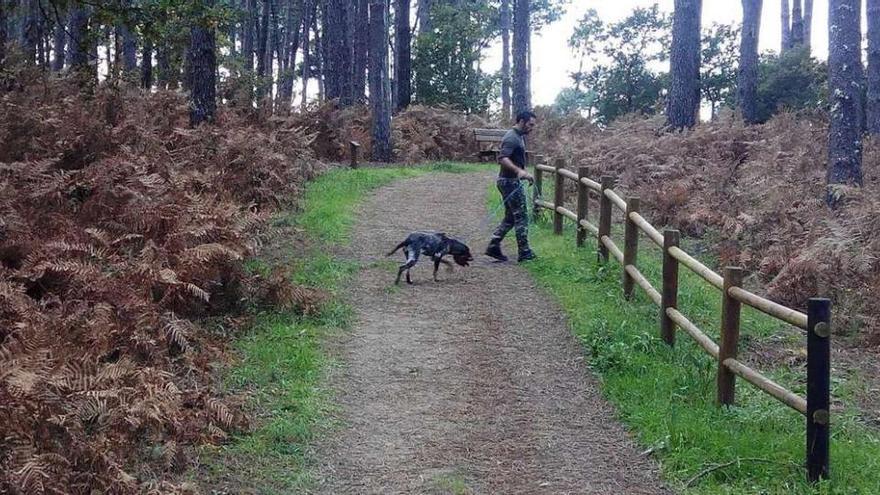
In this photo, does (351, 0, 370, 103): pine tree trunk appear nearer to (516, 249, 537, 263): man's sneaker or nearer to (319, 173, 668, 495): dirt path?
(516, 249, 537, 263): man's sneaker

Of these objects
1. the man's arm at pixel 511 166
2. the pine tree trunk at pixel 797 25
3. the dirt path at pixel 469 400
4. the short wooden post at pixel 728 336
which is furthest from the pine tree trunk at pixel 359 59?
the short wooden post at pixel 728 336

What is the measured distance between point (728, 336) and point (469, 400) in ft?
7.07

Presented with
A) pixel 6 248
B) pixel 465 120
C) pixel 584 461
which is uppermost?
pixel 465 120

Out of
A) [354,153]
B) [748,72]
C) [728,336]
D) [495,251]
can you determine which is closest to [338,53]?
[354,153]

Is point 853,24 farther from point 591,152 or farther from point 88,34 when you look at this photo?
point 88,34

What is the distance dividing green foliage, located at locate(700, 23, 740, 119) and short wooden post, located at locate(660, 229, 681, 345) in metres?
21.6

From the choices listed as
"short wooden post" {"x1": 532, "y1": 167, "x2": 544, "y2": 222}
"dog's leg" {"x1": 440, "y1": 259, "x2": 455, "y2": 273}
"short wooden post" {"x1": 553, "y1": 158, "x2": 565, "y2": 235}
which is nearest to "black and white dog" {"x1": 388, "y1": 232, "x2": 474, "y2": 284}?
"dog's leg" {"x1": 440, "y1": 259, "x2": 455, "y2": 273}

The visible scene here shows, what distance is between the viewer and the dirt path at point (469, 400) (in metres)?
6.11

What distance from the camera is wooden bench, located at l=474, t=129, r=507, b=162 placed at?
1075 inches

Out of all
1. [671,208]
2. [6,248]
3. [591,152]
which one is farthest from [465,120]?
[6,248]

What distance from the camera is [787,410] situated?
280 inches

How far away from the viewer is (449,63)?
3472 centimetres

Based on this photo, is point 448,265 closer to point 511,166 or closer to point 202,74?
→ point 511,166

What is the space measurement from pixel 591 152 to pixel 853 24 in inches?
307
